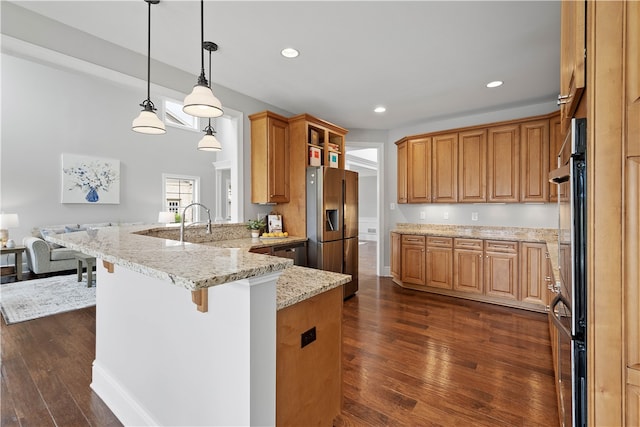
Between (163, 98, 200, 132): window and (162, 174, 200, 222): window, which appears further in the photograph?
(163, 98, 200, 132): window

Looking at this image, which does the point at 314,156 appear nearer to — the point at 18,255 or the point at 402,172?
the point at 402,172

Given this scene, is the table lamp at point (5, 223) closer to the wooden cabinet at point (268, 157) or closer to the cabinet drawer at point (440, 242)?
the wooden cabinet at point (268, 157)

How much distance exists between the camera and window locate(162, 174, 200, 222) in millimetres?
7484

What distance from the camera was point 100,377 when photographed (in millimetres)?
1994

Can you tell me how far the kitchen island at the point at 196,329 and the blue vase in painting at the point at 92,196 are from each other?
5.52 m

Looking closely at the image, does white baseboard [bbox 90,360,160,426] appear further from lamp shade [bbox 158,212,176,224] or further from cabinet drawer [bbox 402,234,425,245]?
lamp shade [bbox 158,212,176,224]

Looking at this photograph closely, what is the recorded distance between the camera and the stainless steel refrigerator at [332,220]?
375 centimetres

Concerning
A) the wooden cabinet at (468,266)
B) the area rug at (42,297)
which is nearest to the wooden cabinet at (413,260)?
the wooden cabinet at (468,266)

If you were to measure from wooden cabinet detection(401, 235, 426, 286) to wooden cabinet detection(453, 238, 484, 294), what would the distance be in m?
0.44

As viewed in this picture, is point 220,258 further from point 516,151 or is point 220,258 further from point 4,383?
point 516,151

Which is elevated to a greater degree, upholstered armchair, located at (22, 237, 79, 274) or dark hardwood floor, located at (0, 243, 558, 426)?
upholstered armchair, located at (22, 237, 79, 274)

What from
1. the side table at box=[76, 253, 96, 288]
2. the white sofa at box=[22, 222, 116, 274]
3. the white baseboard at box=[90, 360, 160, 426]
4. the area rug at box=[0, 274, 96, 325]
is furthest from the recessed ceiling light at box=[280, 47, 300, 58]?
the white sofa at box=[22, 222, 116, 274]

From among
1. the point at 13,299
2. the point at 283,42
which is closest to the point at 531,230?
the point at 283,42

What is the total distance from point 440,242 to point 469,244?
1.22 ft
